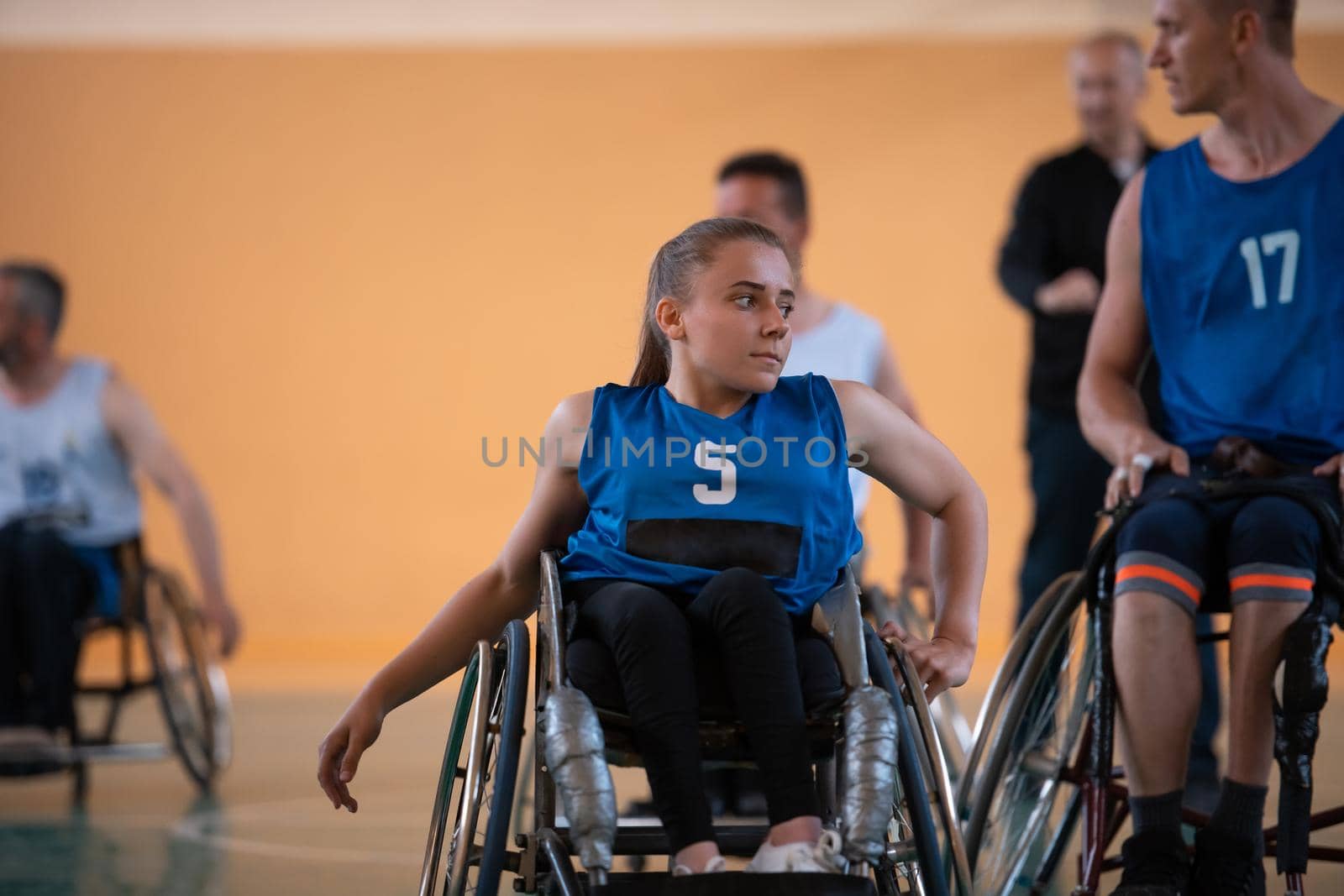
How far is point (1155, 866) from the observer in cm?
195

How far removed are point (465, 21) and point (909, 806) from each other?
20.5 ft

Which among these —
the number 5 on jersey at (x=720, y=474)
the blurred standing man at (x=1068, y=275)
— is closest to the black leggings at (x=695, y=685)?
the number 5 on jersey at (x=720, y=474)

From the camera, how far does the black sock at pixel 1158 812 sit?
6.61ft

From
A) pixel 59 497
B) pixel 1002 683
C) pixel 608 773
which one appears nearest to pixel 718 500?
pixel 608 773

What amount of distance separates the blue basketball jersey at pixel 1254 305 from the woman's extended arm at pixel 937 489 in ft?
1.88

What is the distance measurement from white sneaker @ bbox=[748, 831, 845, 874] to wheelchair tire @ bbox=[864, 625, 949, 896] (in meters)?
0.08

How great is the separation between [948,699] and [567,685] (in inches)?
77.5

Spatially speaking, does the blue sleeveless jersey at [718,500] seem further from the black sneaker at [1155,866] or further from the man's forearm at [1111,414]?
the man's forearm at [1111,414]

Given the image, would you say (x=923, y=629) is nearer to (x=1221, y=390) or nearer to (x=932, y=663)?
(x=1221, y=390)

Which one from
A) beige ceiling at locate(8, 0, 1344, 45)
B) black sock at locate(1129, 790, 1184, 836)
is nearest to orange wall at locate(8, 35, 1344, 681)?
beige ceiling at locate(8, 0, 1344, 45)

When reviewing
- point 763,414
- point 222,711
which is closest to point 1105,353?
point 763,414

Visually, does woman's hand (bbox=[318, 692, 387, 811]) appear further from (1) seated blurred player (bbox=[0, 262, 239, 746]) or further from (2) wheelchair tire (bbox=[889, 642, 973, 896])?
(1) seated blurred player (bbox=[0, 262, 239, 746])

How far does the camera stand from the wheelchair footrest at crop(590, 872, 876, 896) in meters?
1.39

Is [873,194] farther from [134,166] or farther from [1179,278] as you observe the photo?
[1179,278]
